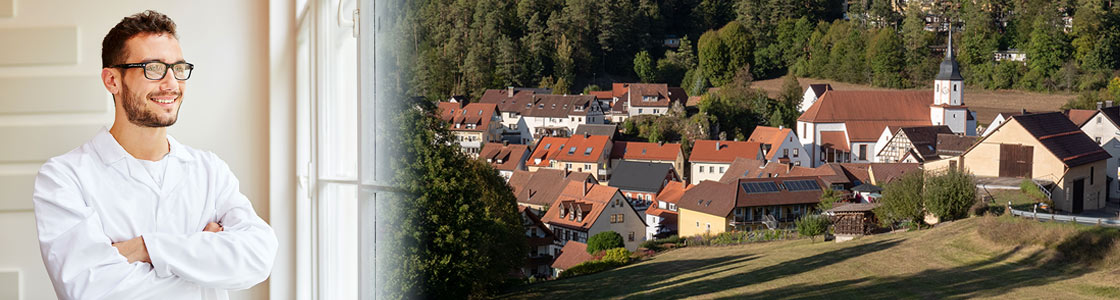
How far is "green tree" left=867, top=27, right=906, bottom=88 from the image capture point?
2877 millimetres

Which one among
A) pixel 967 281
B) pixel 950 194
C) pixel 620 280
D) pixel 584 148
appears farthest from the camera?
pixel 584 148

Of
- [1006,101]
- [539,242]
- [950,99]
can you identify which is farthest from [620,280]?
[1006,101]

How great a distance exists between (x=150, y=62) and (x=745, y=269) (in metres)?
1.99

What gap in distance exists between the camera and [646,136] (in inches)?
136

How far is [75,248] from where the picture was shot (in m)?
1.83

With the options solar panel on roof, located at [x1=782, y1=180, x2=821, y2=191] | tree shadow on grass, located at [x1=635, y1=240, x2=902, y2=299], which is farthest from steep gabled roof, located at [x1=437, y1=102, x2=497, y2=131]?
solar panel on roof, located at [x1=782, y1=180, x2=821, y2=191]

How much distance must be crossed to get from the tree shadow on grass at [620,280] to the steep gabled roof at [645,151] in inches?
15.5

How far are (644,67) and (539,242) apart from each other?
0.79 metres

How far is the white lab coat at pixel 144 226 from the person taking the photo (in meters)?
1.84

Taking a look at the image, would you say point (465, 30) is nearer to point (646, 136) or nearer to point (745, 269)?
point (646, 136)

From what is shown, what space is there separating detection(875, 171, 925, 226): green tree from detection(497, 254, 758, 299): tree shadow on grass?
0.50 meters

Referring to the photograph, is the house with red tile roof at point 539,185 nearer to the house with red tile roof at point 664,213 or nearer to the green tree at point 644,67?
the house with red tile roof at point 664,213

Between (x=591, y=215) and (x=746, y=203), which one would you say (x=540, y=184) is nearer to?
(x=591, y=215)

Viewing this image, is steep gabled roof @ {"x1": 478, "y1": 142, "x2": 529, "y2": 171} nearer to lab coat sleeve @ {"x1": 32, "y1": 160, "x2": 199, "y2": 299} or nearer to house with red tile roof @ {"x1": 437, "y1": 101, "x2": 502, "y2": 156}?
house with red tile roof @ {"x1": 437, "y1": 101, "x2": 502, "y2": 156}
